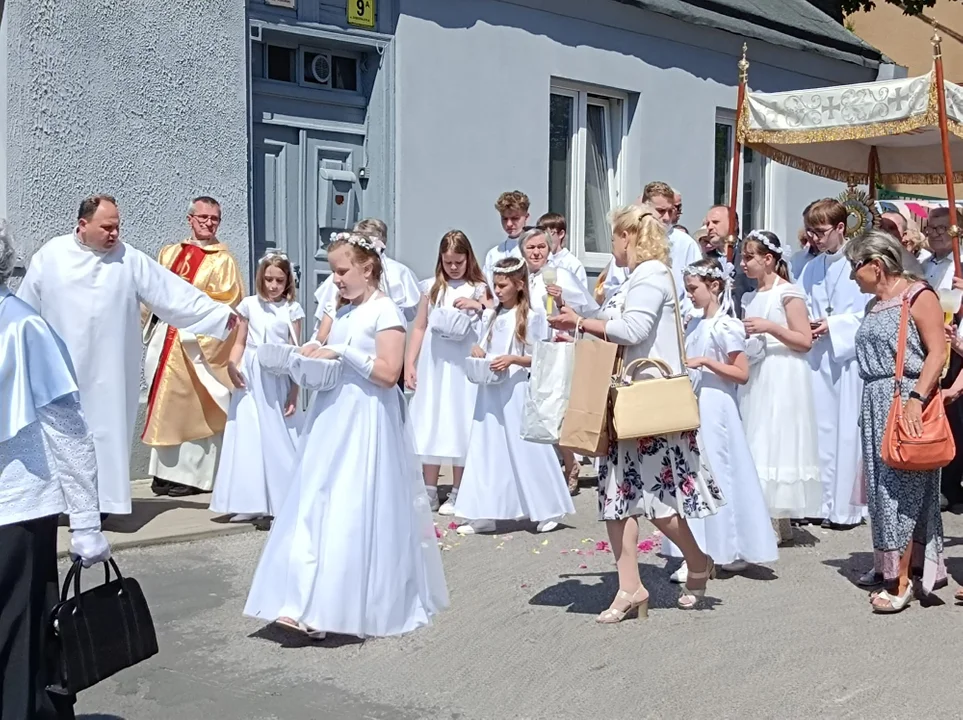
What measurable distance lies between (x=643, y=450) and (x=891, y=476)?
1.36 meters

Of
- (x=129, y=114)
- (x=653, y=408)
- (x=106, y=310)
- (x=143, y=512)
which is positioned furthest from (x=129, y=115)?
(x=653, y=408)

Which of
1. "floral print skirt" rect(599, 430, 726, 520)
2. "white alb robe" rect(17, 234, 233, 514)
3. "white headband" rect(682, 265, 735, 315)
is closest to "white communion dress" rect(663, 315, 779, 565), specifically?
"white headband" rect(682, 265, 735, 315)

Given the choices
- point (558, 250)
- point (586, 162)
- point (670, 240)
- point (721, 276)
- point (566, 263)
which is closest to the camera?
point (721, 276)

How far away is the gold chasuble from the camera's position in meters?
8.97

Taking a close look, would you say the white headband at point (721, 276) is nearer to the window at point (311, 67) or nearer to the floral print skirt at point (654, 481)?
the floral print skirt at point (654, 481)

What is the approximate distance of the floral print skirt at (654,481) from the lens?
586 cm

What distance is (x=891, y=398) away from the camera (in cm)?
639

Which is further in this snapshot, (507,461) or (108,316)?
(507,461)

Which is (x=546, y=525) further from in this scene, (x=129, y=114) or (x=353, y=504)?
(x=129, y=114)

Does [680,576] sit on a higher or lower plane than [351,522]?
lower

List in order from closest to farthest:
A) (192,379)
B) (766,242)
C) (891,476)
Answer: (891,476) < (766,242) < (192,379)

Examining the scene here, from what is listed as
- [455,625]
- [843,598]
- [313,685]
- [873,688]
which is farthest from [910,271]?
[313,685]

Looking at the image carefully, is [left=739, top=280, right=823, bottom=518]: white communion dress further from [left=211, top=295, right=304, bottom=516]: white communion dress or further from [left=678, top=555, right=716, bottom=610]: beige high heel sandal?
[left=211, top=295, right=304, bottom=516]: white communion dress

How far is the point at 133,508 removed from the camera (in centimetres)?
857
